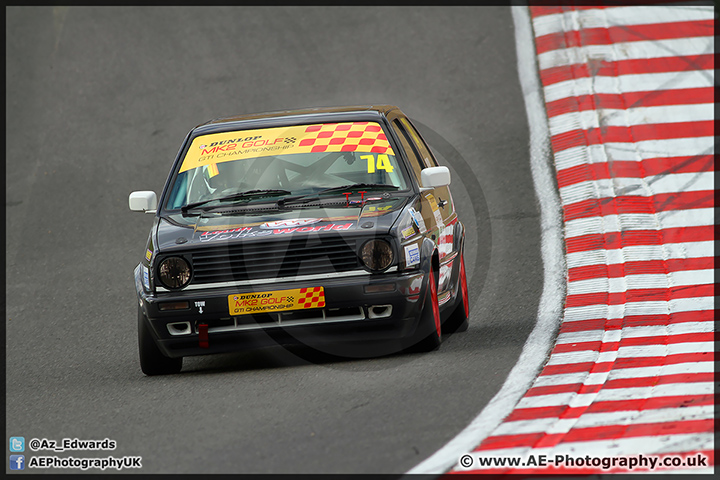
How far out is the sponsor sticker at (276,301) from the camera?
20.3ft

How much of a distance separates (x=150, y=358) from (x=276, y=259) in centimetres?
118

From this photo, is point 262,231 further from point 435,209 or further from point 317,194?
point 435,209

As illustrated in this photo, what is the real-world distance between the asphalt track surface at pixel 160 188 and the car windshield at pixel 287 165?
119 cm

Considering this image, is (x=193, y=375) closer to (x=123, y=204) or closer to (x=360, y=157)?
(x=360, y=157)

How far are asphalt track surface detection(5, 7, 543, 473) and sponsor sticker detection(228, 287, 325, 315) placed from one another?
45cm

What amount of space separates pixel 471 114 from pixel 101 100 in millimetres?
5344

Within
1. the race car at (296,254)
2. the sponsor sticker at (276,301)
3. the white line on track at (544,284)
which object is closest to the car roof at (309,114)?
the race car at (296,254)

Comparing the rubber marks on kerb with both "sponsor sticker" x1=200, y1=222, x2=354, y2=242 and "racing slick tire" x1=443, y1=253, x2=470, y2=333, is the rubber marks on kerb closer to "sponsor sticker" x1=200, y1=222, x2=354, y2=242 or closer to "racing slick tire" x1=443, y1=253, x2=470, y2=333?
"racing slick tire" x1=443, y1=253, x2=470, y2=333

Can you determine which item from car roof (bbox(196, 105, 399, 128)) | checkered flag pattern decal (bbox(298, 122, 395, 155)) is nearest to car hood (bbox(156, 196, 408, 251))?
checkered flag pattern decal (bbox(298, 122, 395, 155))

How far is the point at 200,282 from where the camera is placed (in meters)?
6.32

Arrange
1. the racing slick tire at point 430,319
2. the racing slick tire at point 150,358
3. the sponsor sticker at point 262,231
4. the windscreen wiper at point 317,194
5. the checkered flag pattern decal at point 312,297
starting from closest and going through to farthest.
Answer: the checkered flag pattern decal at point 312,297, the sponsor sticker at point 262,231, the racing slick tire at point 430,319, the racing slick tire at point 150,358, the windscreen wiper at point 317,194

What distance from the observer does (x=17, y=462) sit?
507cm

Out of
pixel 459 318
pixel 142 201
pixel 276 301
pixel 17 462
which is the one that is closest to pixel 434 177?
pixel 459 318

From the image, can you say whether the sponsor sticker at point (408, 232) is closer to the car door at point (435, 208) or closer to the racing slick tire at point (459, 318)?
the car door at point (435, 208)
